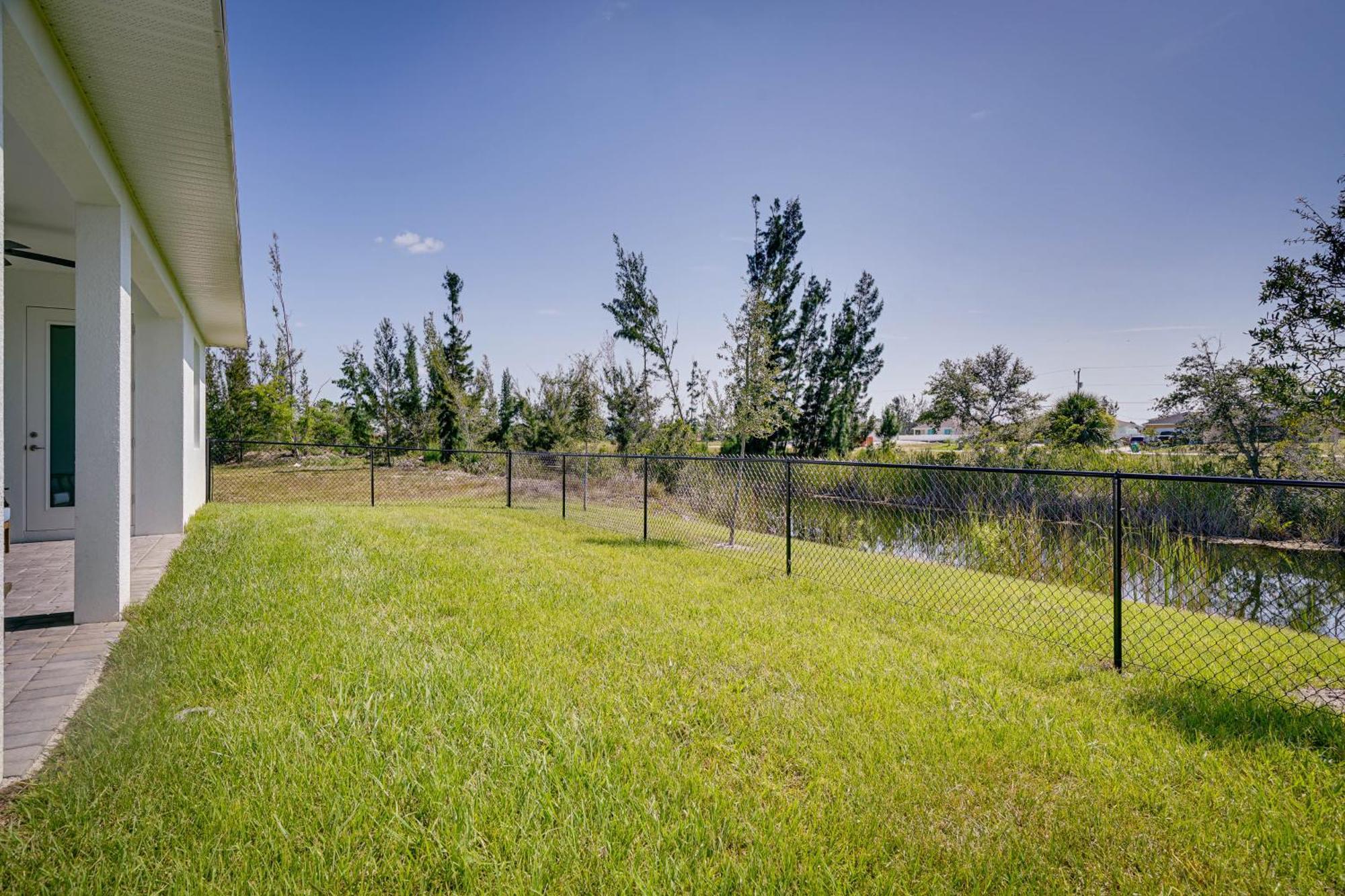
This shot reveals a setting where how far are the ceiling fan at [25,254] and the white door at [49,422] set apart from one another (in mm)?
1005

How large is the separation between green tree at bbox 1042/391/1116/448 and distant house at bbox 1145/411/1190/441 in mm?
1274

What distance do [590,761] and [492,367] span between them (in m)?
20.5

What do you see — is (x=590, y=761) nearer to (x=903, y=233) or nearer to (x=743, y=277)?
(x=903, y=233)

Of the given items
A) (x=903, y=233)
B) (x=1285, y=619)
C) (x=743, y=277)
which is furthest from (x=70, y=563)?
(x=743, y=277)

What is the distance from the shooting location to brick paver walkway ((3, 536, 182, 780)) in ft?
7.70

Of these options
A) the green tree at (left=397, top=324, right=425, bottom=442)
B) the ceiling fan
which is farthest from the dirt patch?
the green tree at (left=397, top=324, right=425, bottom=442)

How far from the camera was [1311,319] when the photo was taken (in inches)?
368

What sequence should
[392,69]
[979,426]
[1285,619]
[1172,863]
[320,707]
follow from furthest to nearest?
[979,426], [392,69], [1285,619], [320,707], [1172,863]

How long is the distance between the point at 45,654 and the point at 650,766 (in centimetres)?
351

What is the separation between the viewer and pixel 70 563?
212 inches

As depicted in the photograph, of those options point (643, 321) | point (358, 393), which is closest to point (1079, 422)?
point (643, 321)

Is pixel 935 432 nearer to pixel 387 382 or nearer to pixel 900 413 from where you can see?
pixel 900 413

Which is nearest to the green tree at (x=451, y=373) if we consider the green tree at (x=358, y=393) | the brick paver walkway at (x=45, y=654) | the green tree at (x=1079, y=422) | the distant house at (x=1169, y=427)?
the green tree at (x=358, y=393)

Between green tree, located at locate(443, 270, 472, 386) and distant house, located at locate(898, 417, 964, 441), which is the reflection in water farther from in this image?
green tree, located at locate(443, 270, 472, 386)
